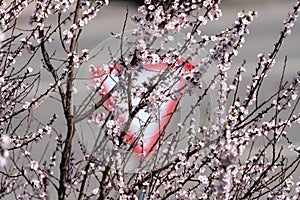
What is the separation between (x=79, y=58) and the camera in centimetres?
249

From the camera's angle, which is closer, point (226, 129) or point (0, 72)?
point (226, 129)

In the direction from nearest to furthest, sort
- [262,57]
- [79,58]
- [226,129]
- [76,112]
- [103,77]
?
1. [226,129]
2. [76,112]
3. [103,77]
4. [79,58]
5. [262,57]

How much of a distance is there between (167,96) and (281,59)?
4.16 m

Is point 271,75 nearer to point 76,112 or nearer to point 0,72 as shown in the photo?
point 0,72

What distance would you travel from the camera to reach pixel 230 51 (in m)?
2.59

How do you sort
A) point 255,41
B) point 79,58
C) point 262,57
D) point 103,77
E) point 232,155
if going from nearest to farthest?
point 232,155, point 103,77, point 79,58, point 262,57, point 255,41

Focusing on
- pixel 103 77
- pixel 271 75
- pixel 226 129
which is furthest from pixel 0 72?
pixel 271 75

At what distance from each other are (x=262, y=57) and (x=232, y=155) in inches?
49.1

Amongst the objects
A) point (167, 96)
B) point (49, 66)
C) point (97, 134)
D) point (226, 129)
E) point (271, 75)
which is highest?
point (271, 75)

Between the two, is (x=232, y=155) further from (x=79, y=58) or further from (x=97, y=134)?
(x=79, y=58)

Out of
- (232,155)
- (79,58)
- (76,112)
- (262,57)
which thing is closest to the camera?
(232,155)

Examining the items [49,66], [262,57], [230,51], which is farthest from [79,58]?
[262,57]

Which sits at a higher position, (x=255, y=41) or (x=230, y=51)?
(x=255, y=41)

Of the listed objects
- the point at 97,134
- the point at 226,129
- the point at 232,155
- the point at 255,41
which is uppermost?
the point at 255,41
